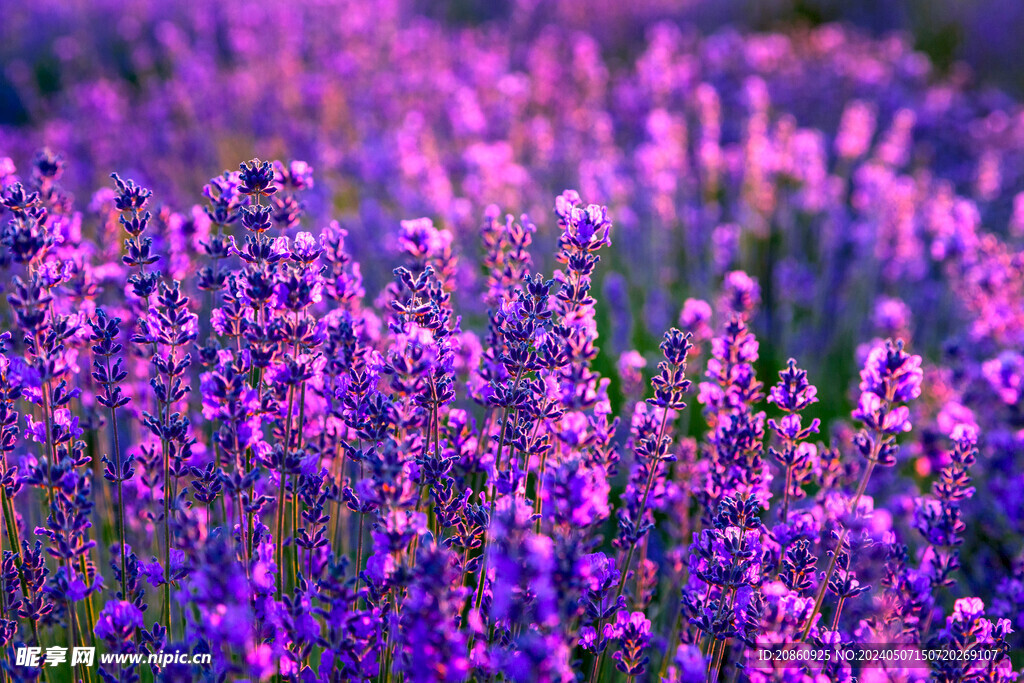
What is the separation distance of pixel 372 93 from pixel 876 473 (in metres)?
5.18

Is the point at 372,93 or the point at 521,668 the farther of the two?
the point at 372,93

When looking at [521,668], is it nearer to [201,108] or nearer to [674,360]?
[674,360]

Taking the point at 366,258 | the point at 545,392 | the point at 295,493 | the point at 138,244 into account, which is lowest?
the point at 295,493

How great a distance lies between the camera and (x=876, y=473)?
3.32 meters

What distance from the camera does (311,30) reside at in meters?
8.71

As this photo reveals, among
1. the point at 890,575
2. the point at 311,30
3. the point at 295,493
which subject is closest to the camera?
the point at 295,493

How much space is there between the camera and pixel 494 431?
8.28 feet

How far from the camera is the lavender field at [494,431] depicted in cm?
157

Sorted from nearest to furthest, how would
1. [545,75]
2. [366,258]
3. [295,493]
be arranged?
[295,493]
[366,258]
[545,75]

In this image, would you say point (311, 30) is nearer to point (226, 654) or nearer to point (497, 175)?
point (497, 175)

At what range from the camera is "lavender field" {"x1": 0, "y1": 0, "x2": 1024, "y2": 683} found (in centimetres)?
157

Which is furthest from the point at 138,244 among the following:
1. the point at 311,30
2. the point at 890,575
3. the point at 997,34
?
the point at 997,34

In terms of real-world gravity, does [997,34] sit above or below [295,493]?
above

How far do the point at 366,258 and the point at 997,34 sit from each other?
9094mm
